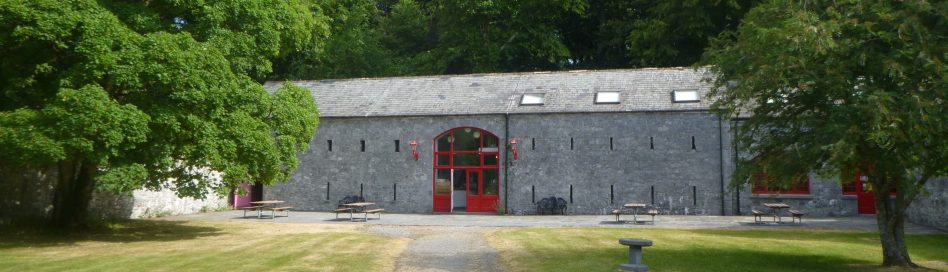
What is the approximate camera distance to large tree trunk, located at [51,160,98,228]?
18.3m

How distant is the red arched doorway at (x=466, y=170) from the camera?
27.1 metres

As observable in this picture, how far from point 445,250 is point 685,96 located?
14.0m

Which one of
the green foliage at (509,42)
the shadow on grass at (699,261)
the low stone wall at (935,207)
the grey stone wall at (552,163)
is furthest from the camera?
the green foliage at (509,42)

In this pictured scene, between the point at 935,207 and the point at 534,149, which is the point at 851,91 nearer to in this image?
the point at 935,207

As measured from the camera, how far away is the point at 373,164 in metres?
28.0

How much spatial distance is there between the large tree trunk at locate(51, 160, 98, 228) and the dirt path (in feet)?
24.2

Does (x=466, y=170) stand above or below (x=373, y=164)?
below

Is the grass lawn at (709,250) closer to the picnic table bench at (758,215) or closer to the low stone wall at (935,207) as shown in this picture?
the low stone wall at (935,207)

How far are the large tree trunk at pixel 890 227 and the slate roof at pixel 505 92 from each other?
484 inches

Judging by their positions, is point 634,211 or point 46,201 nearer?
point 46,201

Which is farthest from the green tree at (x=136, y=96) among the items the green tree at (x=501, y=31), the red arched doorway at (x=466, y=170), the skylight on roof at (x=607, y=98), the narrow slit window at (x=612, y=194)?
the green tree at (x=501, y=31)

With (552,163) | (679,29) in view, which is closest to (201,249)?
(552,163)

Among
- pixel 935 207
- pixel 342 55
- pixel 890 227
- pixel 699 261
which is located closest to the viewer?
pixel 890 227

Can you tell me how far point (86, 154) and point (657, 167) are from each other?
17.9m
